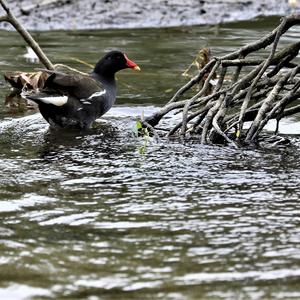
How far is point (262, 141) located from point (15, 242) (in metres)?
3.19

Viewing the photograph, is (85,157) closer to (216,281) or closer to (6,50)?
(216,281)

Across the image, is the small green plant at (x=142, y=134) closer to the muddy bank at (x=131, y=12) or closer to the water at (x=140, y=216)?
the water at (x=140, y=216)

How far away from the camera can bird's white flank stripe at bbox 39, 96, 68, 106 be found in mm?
8555

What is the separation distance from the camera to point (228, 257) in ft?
16.1

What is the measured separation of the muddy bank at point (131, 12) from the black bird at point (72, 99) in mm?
6837

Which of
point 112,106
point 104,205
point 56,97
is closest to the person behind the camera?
point 104,205

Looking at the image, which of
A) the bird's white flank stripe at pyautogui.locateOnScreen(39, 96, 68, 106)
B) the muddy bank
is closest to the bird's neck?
the bird's white flank stripe at pyautogui.locateOnScreen(39, 96, 68, 106)

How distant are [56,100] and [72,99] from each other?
0.32 meters

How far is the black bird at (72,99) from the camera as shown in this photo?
8664 mm

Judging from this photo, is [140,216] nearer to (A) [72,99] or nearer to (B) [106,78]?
(A) [72,99]

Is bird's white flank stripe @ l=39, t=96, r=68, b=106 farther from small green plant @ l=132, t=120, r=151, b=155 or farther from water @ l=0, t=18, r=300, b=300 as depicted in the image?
small green plant @ l=132, t=120, r=151, b=155

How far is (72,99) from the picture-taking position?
8969 mm

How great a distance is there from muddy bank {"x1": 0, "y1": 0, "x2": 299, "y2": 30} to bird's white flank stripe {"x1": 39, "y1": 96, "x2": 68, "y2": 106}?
7.25m

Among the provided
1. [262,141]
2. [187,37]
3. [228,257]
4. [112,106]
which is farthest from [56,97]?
[187,37]
